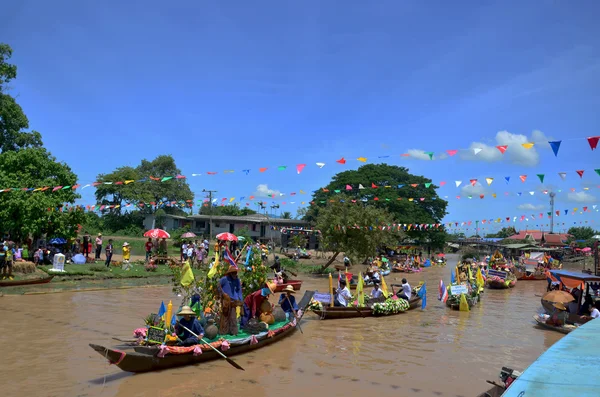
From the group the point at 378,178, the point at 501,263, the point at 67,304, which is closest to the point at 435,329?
the point at 67,304

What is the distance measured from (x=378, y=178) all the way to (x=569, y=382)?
51.3 m

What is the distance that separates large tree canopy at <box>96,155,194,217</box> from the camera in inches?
1710

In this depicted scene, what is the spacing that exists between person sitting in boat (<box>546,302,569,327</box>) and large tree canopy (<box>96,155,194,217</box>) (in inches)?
1390

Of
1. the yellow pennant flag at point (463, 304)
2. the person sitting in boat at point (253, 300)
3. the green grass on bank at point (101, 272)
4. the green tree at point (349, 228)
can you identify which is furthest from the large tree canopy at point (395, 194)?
the person sitting in boat at point (253, 300)

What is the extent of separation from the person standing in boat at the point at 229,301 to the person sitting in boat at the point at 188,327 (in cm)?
99

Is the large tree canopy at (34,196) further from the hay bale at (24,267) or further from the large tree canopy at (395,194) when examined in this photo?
the large tree canopy at (395,194)

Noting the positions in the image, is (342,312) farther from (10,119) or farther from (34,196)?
(10,119)

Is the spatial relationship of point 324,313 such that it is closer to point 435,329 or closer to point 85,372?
point 435,329

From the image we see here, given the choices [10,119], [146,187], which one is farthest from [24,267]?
[146,187]

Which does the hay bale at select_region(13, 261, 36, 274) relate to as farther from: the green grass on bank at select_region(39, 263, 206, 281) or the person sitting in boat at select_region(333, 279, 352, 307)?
the person sitting in boat at select_region(333, 279, 352, 307)

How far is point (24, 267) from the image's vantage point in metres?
18.3

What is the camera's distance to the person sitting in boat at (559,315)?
13.7 meters

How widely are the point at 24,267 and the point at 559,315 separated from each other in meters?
19.7

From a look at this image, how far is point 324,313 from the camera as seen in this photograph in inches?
562
